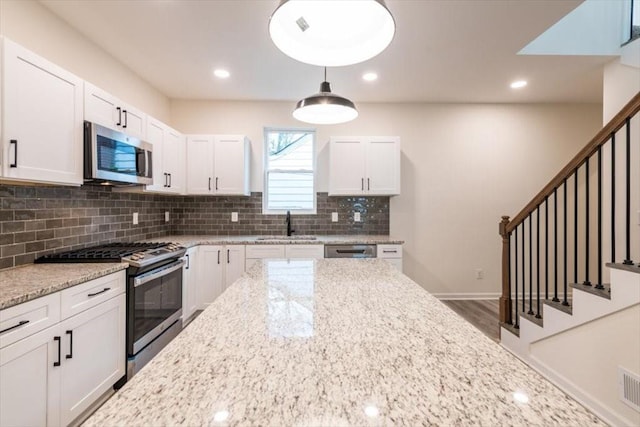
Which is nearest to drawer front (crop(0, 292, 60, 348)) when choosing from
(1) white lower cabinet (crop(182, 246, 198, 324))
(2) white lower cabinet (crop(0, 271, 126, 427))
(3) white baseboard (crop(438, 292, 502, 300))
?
(2) white lower cabinet (crop(0, 271, 126, 427))

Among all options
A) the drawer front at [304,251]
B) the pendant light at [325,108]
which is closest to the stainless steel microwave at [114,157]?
the pendant light at [325,108]

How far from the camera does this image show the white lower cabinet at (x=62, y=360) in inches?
54.3

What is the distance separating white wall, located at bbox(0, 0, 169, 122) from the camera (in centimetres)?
202

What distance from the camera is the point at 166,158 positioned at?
3391 millimetres

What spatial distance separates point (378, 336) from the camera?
967mm

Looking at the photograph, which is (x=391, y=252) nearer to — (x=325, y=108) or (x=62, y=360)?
(x=325, y=108)

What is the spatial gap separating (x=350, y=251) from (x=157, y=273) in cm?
202

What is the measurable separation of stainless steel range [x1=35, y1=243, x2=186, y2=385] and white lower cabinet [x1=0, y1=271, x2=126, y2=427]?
0.07 m

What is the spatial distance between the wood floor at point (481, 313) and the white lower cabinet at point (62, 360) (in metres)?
3.20

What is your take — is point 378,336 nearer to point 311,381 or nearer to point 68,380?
point 311,381

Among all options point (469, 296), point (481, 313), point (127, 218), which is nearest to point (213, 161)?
point (127, 218)

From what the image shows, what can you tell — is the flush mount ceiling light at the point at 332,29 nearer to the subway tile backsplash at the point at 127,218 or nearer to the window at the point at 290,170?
the subway tile backsplash at the point at 127,218

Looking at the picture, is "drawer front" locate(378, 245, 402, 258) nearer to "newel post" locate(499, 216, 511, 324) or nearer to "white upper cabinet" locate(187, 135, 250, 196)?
"newel post" locate(499, 216, 511, 324)

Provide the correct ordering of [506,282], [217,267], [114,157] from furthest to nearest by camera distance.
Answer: [217,267] → [506,282] → [114,157]
